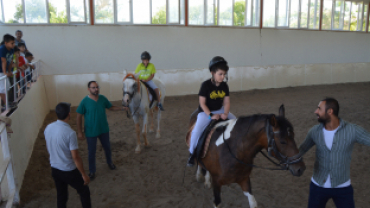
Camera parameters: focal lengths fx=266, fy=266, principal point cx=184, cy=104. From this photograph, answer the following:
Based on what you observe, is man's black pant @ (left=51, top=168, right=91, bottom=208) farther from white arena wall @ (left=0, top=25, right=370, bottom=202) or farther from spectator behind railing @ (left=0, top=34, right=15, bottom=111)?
spectator behind railing @ (left=0, top=34, right=15, bottom=111)

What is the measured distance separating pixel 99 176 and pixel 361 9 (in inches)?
797

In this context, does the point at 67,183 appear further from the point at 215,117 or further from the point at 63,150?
the point at 215,117

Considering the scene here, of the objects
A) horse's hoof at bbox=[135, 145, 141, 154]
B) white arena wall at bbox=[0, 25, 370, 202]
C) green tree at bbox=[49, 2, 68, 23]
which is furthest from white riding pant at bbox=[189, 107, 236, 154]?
green tree at bbox=[49, 2, 68, 23]

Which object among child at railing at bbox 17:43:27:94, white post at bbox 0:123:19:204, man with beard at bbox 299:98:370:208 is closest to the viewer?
man with beard at bbox 299:98:370:208

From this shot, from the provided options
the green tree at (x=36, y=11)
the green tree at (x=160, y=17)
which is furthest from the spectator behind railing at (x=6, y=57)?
the green tree at (x=160, y=17)

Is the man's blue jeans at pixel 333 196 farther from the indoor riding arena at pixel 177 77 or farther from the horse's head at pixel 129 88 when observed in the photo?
the horse's head at pixel 129 88

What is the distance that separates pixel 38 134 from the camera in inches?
271

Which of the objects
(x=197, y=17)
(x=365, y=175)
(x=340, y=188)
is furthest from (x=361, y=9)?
(x=340, y=188)

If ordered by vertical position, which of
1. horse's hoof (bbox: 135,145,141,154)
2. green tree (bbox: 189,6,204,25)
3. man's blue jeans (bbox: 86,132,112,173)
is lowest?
horse's hoof (bbox: 135,145,141,154)

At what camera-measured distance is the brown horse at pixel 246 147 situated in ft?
8.79

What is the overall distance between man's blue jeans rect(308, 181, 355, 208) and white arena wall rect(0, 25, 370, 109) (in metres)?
9.84

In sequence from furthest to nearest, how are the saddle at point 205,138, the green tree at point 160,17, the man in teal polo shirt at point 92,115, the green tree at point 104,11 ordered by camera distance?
the green tree at point 160,17, the green tree at point 104,11, the man in teal polo shirt at point 92,115, the saddle at point 205,138

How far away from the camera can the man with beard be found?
2512mm

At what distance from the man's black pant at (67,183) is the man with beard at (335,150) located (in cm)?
271
